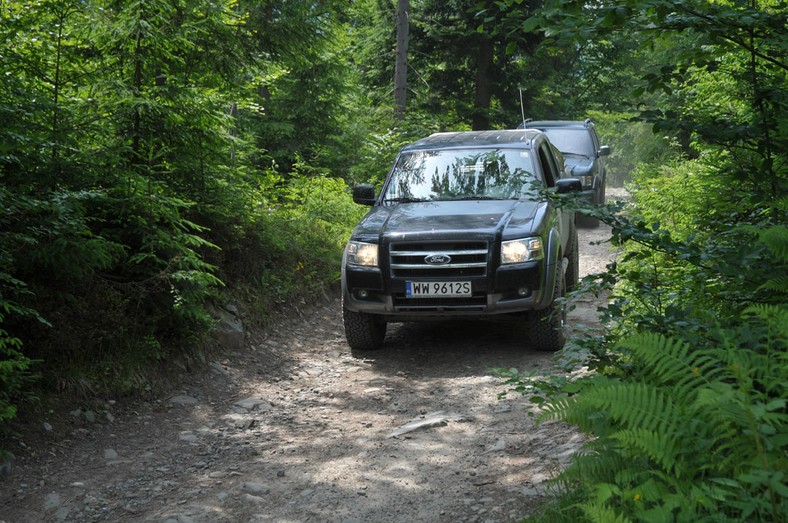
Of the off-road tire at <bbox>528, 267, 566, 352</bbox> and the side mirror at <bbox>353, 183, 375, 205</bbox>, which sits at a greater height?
the side mirror at <bbox>353, 183, 375, 205</bbox>

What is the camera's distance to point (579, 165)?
57.5ft

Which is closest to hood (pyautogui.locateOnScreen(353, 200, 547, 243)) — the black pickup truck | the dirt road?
the black pickup truck

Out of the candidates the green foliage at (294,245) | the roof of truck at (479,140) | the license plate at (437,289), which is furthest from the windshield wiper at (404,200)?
the green foliage at (294,245)

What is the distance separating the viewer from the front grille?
7562mm

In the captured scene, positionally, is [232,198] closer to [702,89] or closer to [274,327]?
[274,327]

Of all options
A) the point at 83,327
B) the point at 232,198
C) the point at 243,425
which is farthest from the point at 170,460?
the point at 232,198

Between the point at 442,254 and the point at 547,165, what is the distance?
2446 mm

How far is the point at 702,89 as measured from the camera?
27.1 feet

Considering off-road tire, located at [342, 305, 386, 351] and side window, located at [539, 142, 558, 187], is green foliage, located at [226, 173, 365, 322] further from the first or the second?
side window, located at [539, 142, 558, 187]

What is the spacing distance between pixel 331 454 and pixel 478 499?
4.51 feet

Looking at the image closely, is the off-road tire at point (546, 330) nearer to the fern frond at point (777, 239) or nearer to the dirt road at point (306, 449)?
the dirt road at point (306, 449)

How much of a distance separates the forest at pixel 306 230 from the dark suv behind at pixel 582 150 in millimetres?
5265

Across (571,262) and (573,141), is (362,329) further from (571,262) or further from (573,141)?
(573,141)

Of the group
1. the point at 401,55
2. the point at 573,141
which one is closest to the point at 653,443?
the point at 573,141
